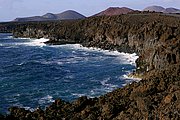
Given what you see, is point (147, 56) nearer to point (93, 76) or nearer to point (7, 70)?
point (93, 76)

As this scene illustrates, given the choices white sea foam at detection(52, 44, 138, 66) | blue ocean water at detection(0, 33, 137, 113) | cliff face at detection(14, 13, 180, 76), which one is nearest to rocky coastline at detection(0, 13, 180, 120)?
cliff face at detection(14, 13, 180, 76)

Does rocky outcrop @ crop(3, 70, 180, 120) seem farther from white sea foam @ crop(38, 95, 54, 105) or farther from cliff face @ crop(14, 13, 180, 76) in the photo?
cliff face @ crop(14, 13, 180, 76)

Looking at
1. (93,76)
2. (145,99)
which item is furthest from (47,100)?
(145,99)

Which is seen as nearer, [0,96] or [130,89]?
Answer: [130,89]

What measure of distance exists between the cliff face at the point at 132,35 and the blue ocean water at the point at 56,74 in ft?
9.89

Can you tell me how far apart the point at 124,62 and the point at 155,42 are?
5138 millimetres

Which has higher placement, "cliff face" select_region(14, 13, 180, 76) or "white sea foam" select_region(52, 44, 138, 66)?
"cliff face" select_region(14, 13, 180, 76)

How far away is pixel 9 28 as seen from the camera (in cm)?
15075

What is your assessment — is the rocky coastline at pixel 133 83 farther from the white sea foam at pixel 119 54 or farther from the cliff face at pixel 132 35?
the white sea foam at pixel 119 54

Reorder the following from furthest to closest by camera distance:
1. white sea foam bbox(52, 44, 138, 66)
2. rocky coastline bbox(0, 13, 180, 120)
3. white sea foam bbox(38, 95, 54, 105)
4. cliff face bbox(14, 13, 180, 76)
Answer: white sea foam bbox(52, 44, 138, 66), cliff face bbox(14, 13, 180, 76), white sea foam bbox(38, 95, 54, 105), rocky coastline bbox(0, 13, 180, 120)

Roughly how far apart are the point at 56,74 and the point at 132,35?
24205 millimetres

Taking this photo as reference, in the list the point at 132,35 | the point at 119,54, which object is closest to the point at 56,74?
the point at 119,54

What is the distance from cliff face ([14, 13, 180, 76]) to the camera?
4199cm

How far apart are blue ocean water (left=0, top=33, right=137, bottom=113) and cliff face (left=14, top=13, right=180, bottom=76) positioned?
3.01m
